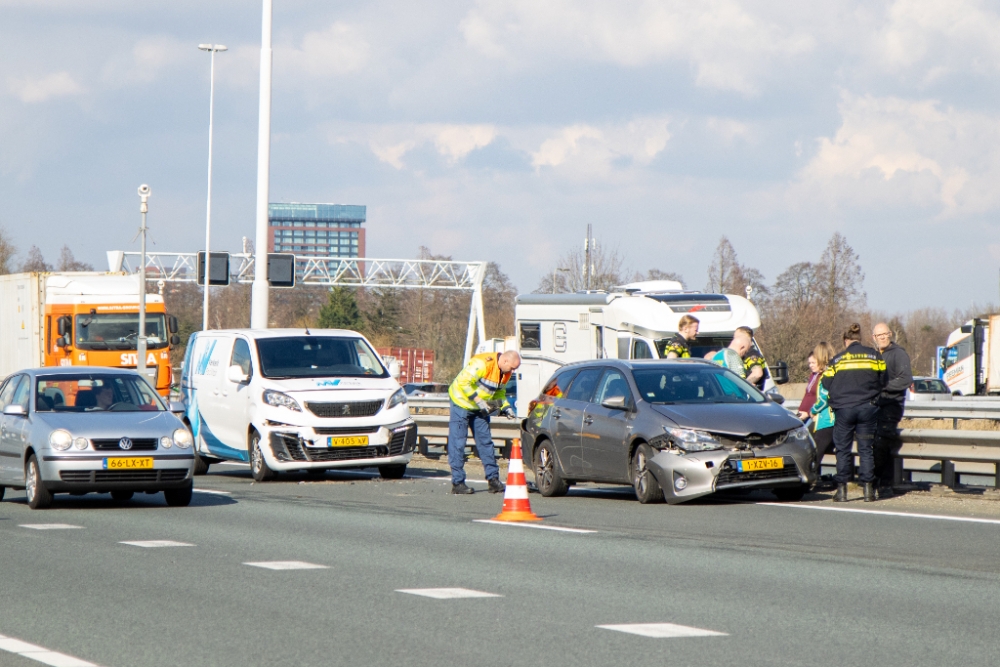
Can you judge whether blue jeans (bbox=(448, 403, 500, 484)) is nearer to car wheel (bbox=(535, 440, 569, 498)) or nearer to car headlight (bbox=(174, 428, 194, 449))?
car wheel (bbox=(535, 440, 569, 498))

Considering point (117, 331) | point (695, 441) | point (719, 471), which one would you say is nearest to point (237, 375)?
point (695, 441)

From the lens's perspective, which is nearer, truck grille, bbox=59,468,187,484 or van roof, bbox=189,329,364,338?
truck grille, bbox=59,468,187,484

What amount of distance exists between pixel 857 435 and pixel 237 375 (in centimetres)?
824

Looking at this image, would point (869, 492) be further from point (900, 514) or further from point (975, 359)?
point (975, 359)

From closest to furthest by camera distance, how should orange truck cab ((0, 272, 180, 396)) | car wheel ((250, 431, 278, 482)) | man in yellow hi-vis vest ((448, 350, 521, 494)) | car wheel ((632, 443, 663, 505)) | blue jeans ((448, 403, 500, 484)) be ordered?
car wheel ((632, 443, 663, 505))
man in yellow hi-vis vest ((448, 350, 521, 494))
blue jeans ((448, 403, 500, 484))
car wheel ((250, 431, 278, 482))
orange truck cab ((0, 272, 180, 396))

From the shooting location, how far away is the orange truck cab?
112ft

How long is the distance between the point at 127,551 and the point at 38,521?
9.61 feet

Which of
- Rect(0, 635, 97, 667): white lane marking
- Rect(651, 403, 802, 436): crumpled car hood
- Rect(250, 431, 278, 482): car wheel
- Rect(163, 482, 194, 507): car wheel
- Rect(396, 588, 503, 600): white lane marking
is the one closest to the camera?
Rect(0, 635, 97, 667): white lane marking

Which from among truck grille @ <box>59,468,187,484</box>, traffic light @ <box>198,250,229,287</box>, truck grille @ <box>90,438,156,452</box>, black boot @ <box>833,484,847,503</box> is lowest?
black boot @ <box>833,484,847,503</box>

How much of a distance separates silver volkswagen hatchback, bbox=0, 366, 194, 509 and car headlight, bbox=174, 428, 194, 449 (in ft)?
0.03

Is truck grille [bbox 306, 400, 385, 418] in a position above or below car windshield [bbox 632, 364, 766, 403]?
below

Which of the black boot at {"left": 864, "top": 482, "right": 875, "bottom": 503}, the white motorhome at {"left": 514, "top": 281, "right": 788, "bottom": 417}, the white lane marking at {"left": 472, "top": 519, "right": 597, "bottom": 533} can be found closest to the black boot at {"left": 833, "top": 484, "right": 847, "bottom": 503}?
the black boot at {"left": 864, "top": 482, "right": 875, "bottom": 503}

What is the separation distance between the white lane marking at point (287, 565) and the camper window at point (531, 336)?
18229mm

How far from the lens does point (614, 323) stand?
2627 centimetres
